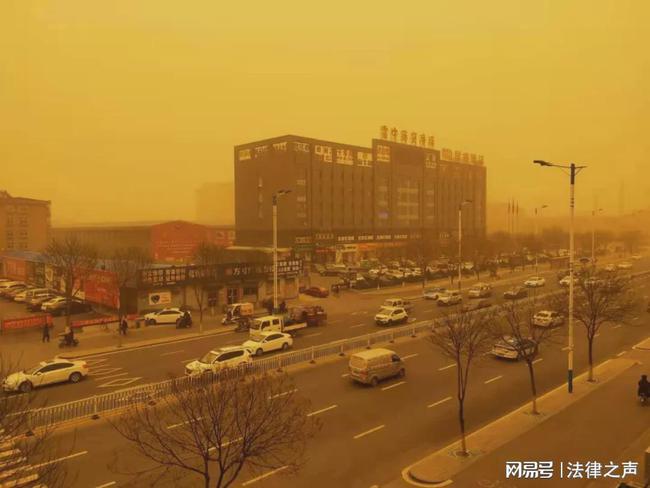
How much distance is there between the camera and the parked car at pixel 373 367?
68.5 ft

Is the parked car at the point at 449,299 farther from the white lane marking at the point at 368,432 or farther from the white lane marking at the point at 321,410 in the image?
the white lane marking at the point at 368,432

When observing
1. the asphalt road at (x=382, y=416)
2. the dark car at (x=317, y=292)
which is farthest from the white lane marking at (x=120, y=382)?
the dark car at (x=317, y=292)

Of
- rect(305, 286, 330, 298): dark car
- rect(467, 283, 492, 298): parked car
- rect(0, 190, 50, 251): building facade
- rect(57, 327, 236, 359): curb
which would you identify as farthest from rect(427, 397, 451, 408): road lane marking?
rect(0, 190, 50, 251): building facade

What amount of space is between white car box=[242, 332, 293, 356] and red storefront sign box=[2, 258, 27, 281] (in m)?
46.7

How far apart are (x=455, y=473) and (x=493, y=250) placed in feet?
276

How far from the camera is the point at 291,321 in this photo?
34375mm

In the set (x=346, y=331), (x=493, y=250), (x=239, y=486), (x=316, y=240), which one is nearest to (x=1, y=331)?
(x=346, y=331)

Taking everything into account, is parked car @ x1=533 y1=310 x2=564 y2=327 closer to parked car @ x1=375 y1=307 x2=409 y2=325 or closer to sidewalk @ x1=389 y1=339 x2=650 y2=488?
parked car @ x1=375 y1=307 x2=409 y2=325

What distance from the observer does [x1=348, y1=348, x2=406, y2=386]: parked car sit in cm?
2088

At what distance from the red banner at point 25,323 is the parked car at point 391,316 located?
76.2 feet

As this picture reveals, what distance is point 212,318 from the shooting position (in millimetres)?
39906

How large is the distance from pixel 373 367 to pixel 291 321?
14.0 meters

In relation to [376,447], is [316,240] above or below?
above

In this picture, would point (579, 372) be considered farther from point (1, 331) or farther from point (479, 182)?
point (479, 182)
